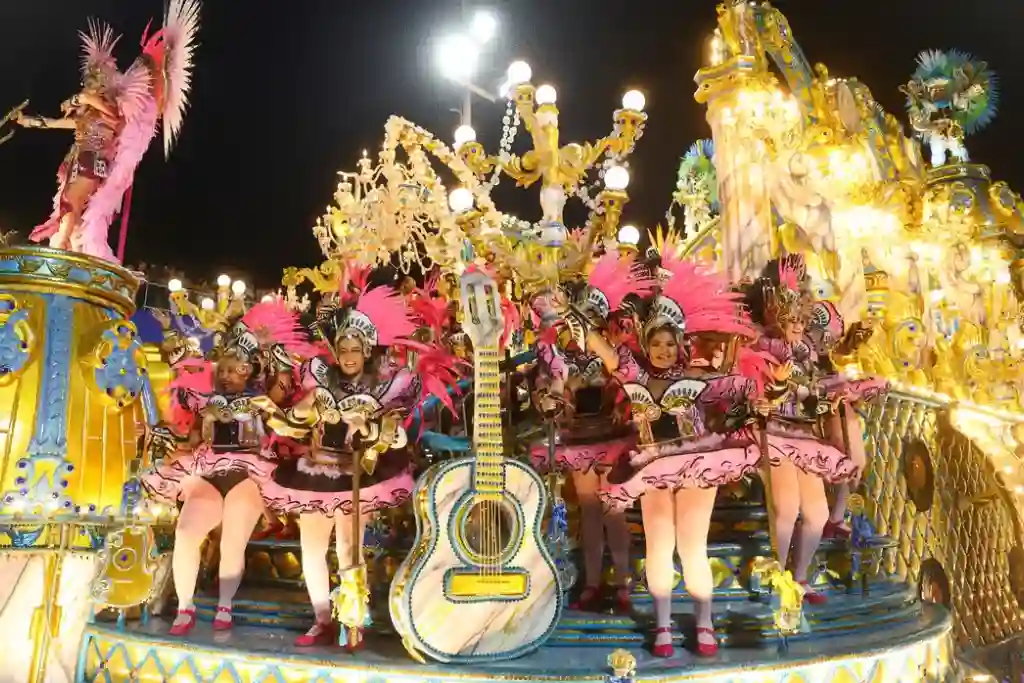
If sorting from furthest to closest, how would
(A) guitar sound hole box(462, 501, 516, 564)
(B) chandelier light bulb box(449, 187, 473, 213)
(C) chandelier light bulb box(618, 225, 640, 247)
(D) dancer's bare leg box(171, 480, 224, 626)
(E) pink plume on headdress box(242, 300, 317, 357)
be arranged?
(C) chandelier light bulb box(618, 225, 640, 247)
(B) chandelier light bulb box(449, 187, 473, 213)
(E) pink plume on headdress box(242, 300, 317, 357)
(D) dancer's bare leg box(171, 480, 224, 626)
(A) guitar sound hole box(462, 501, 516, 564)

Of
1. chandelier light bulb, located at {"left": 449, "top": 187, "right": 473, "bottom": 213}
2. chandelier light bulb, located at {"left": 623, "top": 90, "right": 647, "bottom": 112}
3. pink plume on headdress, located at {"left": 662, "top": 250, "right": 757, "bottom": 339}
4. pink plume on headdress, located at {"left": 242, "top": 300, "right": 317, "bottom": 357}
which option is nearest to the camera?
pink plume on headdress, located at {"left": 662, "top": 250, "right": 757, "bottom": 339}

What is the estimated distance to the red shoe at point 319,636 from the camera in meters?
3.84

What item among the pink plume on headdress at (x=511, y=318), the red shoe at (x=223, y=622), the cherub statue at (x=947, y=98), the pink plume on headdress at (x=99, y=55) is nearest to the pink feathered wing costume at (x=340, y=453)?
the red shoe at (x=223, y=622)

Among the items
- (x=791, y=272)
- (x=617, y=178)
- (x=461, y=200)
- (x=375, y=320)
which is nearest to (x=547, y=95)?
(x=617, y=178)

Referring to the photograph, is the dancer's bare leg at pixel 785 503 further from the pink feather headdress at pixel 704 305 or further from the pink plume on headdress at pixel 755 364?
the pink feather headdress at pixel 704 305

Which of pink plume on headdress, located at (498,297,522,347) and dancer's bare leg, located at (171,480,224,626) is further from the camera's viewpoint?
pink plume on headdress, located at (498,297,522,347)

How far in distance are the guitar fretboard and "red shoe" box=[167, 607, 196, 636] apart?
Answer: 187 cm

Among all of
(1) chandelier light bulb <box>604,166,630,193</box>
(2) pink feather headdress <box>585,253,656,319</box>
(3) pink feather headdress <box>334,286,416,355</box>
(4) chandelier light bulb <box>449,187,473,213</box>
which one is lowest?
(3) pink feather headdress <box>334,286,416,355</box>

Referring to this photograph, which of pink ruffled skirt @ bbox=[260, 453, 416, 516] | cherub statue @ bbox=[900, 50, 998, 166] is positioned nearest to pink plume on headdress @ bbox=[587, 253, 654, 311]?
pink ruffled skirt @ bbox=[260, 453, 416, 516]

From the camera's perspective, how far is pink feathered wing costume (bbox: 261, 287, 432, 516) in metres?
4.04

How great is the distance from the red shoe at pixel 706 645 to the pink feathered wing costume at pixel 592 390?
104cm

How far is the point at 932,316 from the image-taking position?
33.0 feet

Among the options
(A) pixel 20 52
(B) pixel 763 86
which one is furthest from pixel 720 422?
(A) pixel 20 52

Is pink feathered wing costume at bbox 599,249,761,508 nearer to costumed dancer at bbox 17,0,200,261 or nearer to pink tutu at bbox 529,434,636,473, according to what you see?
pink tutu at bbox 529,434,636,473
